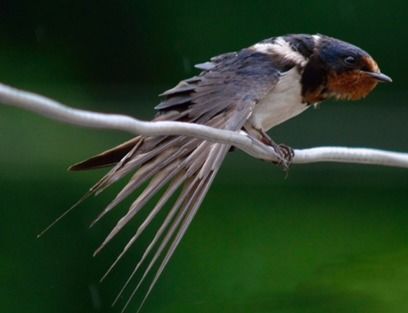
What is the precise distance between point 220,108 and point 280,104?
18cm

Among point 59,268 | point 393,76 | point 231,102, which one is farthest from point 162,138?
point 393,76

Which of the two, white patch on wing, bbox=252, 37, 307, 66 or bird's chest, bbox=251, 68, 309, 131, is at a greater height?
white patch on wing, bbox=252, 37, 307, 66

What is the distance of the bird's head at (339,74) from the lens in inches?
87.2

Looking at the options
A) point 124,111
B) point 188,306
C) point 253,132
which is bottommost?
point 188,306

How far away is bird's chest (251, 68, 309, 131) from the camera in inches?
82.8

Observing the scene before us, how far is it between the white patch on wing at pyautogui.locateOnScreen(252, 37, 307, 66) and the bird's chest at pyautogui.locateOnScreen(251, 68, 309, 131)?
0.08 ft

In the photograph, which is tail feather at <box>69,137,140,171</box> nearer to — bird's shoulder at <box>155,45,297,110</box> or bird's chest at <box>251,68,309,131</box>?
bird's shoulder at <box>155,45,297,110</box>

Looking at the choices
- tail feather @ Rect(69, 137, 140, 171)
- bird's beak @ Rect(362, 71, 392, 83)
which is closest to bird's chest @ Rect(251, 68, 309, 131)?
bird's beak @ Rect(362, 71, 392, 83)

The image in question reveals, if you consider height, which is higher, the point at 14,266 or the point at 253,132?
the point at 253,132

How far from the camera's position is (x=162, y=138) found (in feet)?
6.06

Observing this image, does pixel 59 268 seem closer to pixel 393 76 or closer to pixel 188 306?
pixel 188 306

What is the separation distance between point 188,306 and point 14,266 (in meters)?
0.43

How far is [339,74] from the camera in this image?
7.35ft

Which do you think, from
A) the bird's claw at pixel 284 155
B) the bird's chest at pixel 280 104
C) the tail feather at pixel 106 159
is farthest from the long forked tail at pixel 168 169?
the bird's chest at pixel 280 104
